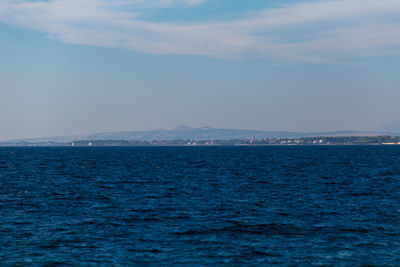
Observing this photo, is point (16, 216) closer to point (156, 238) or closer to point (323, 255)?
point (156, 238)

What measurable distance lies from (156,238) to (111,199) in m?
20.7

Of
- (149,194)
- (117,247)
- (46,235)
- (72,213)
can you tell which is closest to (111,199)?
(149,194)

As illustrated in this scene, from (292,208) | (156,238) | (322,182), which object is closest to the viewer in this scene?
(156,238)

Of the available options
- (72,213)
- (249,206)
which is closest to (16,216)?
(72,213)

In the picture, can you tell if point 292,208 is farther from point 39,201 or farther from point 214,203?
point 39,201

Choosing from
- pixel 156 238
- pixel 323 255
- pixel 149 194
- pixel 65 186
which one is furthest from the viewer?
pixel 65 186

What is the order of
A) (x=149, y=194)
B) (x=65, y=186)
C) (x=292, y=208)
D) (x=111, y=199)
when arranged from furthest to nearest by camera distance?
(x=65, y=186)
(x=149, y=194)
(x=111, y=199)
(x=292, y=208)

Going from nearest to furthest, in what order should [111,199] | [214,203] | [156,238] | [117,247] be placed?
[117,247], [156,238], [214,203], [111,199]

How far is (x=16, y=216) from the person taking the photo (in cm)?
4147

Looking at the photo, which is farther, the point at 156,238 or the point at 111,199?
the point at 111,199

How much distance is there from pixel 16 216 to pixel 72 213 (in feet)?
14.6

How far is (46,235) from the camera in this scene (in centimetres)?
3362

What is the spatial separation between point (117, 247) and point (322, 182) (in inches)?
1834

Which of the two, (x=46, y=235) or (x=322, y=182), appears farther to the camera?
(x=322, y=182)
